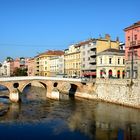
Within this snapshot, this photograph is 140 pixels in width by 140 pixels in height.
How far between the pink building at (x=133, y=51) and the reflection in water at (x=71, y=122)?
30.3 ft

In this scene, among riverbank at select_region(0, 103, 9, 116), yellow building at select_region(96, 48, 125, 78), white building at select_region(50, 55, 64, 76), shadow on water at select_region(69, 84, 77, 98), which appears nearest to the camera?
riverbank at select_region(0, 103, 9, 116)

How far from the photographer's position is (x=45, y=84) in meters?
64.4

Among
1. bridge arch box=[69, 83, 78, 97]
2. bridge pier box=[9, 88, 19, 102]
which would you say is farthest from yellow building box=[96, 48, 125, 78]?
bridge pier box=[9, 88, 19, 102]

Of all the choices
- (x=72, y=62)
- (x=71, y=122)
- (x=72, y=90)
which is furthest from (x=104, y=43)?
(x=71, y=122)

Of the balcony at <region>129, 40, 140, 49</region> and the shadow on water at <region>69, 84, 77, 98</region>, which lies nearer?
the balcony at <region>129, 40, 140, 49</region>

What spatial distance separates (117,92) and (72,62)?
130ft

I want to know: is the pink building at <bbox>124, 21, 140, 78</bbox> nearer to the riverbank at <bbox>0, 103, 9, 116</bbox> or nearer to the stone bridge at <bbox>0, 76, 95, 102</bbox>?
the stone bridge at <bbox>0, 76, 95, 102</bbox>

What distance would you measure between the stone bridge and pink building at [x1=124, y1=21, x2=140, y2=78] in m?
12.0

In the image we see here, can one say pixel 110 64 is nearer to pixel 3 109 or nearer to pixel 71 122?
pixel 3 109

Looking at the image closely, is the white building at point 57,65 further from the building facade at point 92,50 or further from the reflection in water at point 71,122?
the reflection in water at point 71,122

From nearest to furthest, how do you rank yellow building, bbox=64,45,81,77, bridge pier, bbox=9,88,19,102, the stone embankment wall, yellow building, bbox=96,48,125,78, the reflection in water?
the reflection in water, the stone embankment wall, bridge pier, bbox=9,88,19,102, yellow building, bbox=96,48,125,78, yellow building, bbox=64,45,81,77

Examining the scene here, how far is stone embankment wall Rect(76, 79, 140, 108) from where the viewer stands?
48312 mm

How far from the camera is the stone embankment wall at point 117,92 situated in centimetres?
4831

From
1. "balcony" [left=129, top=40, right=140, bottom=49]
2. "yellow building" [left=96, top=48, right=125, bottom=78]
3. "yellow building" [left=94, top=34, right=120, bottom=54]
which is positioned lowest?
"yellow building" [left=96, top=48, right=125, bottom=78]
